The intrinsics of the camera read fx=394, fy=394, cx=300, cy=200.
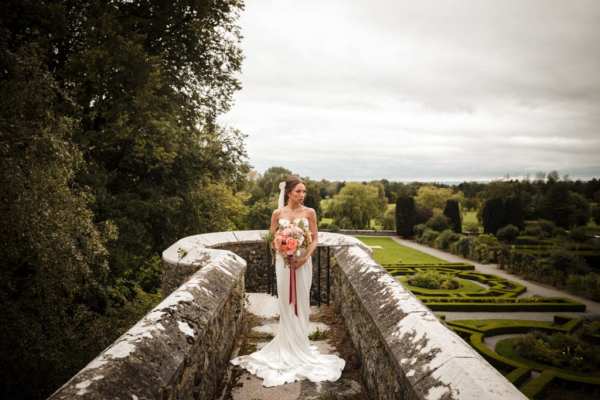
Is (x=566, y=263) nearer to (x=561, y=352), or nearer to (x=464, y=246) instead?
(x=464, y=246)

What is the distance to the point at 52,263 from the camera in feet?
28.2

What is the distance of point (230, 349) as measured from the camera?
536cm

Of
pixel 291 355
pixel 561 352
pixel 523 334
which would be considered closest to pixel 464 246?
pixel 523 334

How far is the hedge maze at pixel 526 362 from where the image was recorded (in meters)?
11.0

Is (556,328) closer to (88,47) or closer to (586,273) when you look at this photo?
(586,273)

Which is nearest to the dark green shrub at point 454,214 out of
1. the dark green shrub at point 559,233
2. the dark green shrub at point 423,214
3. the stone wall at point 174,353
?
the dark green shrub at point 423,214

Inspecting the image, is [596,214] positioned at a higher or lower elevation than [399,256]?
higher

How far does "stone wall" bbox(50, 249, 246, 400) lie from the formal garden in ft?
32.1

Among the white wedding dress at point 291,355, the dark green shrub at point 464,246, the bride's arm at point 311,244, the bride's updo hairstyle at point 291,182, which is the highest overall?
the bride's updo hairstyle at point 291,182

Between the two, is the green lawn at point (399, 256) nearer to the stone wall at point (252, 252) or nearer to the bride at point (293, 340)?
the stone wall at point (252, 252)

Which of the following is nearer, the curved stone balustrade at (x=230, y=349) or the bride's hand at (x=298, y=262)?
the curved stone balustrade at (x=230, y=349)

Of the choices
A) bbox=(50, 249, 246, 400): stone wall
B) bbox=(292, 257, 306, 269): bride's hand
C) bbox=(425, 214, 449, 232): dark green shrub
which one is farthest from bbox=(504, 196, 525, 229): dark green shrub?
bbox=(50, 249, 246, 400): stone wall

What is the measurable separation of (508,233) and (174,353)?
138ft

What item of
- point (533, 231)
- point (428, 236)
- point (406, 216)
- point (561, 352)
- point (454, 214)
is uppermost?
point (454, 214)
